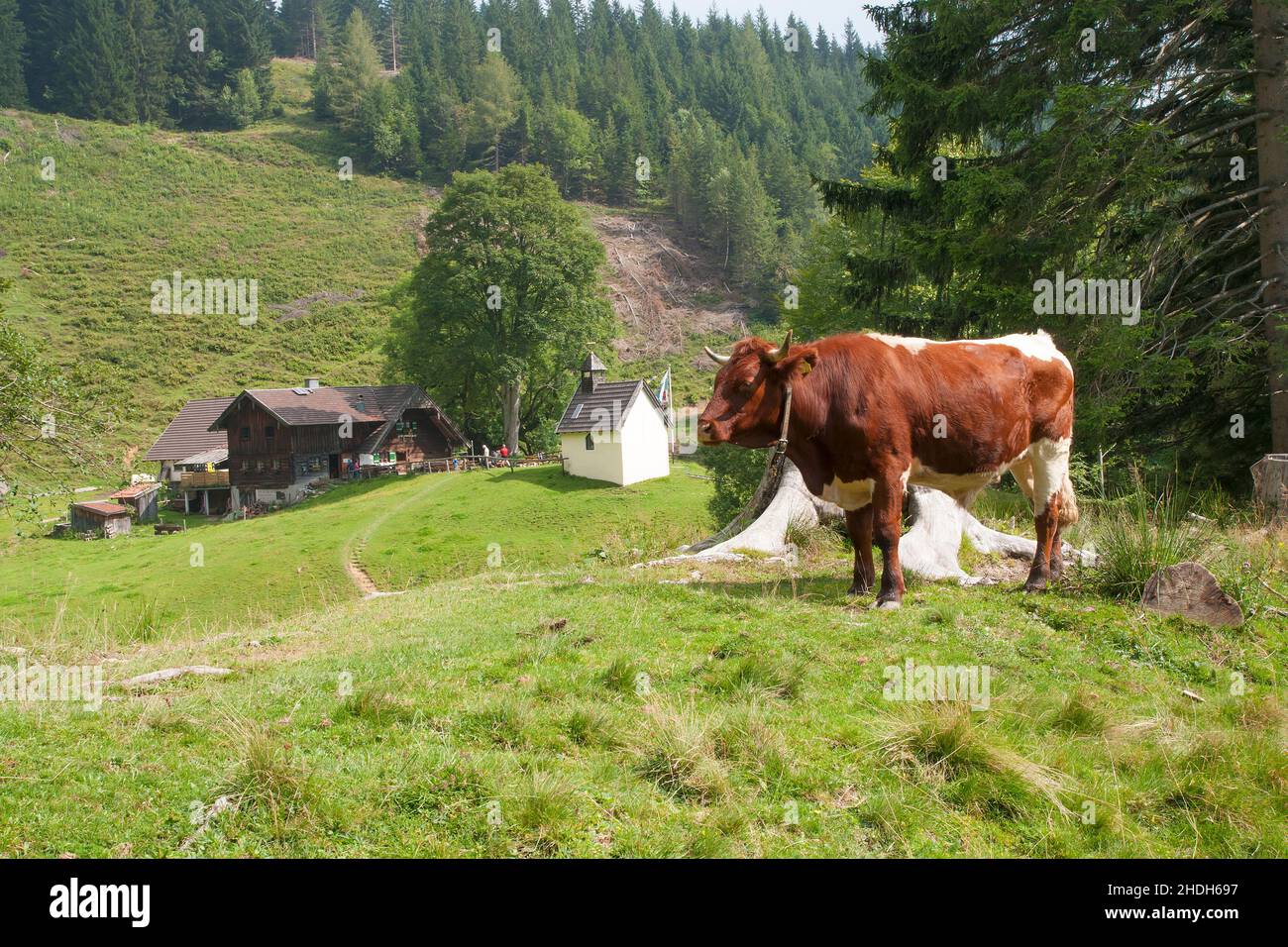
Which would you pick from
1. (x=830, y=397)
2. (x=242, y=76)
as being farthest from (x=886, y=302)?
(x=242, y=76)

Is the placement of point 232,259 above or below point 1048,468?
above

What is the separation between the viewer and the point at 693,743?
548cm

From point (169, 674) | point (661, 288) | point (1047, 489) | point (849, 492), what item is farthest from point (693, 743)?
point (661, 288)

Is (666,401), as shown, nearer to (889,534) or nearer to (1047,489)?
(1047,489)

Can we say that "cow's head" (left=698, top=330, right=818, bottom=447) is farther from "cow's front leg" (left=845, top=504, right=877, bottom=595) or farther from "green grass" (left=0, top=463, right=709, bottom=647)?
"green grass" (left=0, top=463, right=709, bottom=647)

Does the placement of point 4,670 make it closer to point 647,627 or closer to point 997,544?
point 647,627

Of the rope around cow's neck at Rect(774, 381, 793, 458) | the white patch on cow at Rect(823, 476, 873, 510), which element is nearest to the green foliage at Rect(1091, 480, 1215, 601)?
the white patch on cow at Rect(823, 476, 873, 510)

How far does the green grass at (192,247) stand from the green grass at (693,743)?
204 feet

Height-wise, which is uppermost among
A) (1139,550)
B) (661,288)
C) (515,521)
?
(661,288)

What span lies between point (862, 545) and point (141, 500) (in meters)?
54.9

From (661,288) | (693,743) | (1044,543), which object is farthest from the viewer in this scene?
(661,288)

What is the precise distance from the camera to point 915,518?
1280cm

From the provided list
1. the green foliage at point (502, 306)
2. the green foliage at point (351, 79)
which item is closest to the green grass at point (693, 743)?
the green foliage at point (502, 306)
